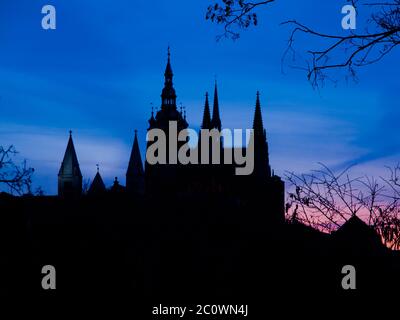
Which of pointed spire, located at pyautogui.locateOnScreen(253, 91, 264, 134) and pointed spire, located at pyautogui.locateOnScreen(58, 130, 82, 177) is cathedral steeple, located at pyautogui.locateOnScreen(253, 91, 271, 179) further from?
pointed spire, located at pyautogui.locateOnScreen(58, 130, 82, 177)

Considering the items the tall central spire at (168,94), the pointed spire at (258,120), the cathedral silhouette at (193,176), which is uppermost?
the tall central spire at (168,94)

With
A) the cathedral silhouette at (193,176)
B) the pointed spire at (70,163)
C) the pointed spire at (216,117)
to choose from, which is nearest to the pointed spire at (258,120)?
the cathedral silhouette at (193,176)

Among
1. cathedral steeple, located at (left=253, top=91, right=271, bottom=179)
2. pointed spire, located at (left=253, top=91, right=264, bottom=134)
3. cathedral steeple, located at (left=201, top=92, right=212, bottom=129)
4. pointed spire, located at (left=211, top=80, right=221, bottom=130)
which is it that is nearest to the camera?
cathedral steeple, located at (left=253, top=91, right=271, bottom=179)

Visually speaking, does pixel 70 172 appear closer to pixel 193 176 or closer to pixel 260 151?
pixel 193 176

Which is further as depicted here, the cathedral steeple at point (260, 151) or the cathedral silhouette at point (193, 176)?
the cathedral steeple at point (260, 151)

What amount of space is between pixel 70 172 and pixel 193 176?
19972 mm

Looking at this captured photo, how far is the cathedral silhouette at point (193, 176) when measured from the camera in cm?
8894

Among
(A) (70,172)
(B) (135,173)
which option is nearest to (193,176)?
(B) (135,173)

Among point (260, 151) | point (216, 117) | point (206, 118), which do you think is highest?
point (216, 117)

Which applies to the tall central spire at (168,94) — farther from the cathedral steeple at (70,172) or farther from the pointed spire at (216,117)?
the cathedral steeple at (70,172)

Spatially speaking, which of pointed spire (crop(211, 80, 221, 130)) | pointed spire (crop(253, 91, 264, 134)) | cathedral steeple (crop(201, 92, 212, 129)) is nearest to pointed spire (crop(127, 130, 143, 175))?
cathedral steeple (crop(201, 92, 212, 129))

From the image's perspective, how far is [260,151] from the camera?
96.4 m

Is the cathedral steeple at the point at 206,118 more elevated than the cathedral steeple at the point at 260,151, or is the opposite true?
the cathedral steeple at the point at 206,118

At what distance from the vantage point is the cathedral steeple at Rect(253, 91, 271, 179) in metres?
93.7
